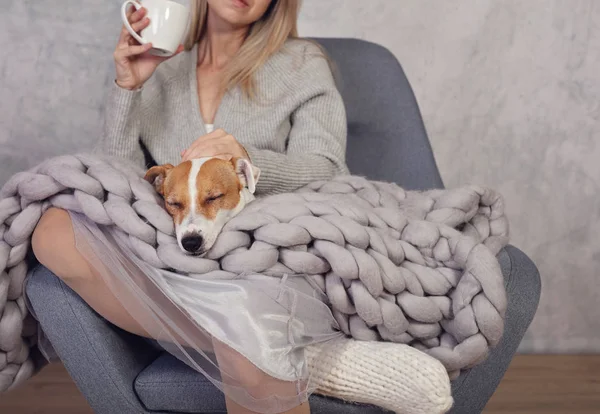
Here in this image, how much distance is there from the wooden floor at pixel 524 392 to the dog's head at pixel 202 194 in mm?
789

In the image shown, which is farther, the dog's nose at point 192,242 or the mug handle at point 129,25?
the mug handle at point 129,25

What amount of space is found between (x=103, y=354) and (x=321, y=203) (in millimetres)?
371

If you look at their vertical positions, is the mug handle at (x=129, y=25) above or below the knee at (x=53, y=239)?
above

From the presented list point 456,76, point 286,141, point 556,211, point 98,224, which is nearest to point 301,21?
point 456,76

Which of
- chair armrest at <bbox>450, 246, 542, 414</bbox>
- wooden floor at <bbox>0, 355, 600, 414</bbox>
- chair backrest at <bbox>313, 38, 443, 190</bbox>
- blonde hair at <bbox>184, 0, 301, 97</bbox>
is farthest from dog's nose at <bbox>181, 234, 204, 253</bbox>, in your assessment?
wooden floor at <bbox>0, 355, 600, 414</bbox>

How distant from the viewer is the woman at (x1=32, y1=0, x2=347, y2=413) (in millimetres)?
898

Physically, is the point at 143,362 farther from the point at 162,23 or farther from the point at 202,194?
the point at 162,23

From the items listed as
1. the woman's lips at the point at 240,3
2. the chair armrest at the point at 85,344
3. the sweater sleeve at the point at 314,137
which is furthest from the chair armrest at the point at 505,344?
the woman's lips at the point at 240,3

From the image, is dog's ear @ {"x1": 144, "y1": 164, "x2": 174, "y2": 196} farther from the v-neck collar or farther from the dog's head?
the v-neck collar

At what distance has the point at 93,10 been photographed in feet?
5.84

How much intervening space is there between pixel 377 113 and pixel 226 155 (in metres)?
0.58

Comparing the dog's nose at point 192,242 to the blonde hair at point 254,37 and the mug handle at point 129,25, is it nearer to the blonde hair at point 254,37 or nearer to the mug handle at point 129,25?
the mug handle at point 129,25

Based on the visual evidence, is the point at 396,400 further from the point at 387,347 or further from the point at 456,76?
the point at 456,76

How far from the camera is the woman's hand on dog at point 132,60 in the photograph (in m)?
1.22
